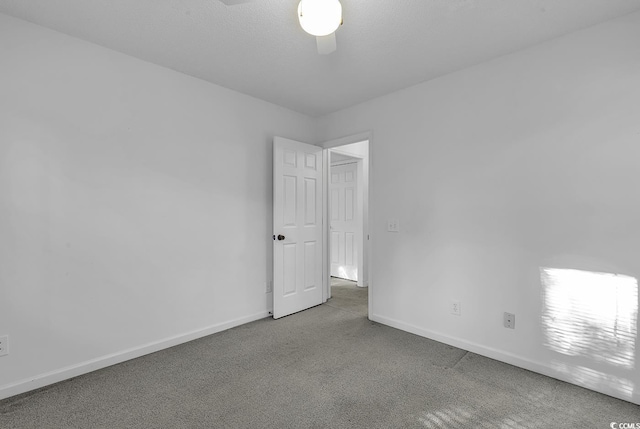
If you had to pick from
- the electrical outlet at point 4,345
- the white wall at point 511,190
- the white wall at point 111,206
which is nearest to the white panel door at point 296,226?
the white wall at point 111,206

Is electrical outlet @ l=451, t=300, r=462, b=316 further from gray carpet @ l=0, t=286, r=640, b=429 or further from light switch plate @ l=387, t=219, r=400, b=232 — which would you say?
light switch plate @ l=387, t=219, r=400, b=232

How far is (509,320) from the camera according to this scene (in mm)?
2387

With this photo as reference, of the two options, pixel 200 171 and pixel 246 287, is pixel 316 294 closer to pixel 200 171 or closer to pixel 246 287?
pixel 246 287

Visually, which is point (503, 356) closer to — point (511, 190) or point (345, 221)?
point (511, 190)

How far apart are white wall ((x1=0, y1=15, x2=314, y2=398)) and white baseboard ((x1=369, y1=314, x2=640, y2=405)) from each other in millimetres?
1650

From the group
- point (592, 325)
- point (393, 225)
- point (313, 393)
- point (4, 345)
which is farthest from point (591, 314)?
point (4, 345)

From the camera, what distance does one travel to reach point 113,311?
92.7 inches

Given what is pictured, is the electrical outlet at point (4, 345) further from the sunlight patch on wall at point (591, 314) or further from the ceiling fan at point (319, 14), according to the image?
the sunlight patch on wall at point (591, 314)

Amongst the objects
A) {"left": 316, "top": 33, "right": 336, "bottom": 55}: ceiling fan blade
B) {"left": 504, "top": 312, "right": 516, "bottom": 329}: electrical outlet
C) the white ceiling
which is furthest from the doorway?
{"left": 316, "top": 33, "right": 336, "bottom": 55}: ceiling fan blade

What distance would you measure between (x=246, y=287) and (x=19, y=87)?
236 cm

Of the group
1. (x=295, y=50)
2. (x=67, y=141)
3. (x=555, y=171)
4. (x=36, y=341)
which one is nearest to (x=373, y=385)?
(x=555, y=171)

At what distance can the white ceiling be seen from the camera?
6.05ft

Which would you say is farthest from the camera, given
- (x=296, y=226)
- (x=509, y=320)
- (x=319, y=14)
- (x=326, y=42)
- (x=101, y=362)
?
(x=296, y=226)

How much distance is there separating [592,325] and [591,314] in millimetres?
72
